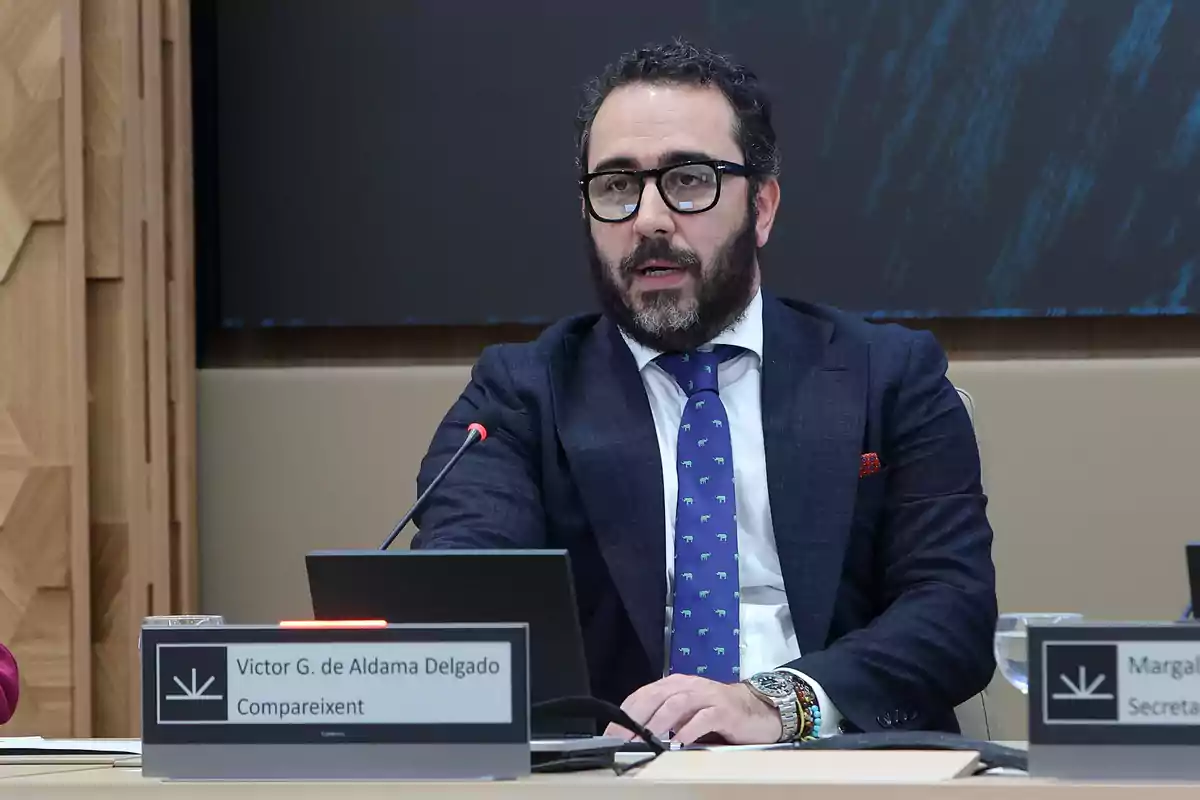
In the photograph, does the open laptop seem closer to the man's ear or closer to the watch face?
the watch face

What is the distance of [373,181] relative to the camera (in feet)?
8.64

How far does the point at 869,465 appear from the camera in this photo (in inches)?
73.7

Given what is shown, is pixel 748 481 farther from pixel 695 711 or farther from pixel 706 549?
pixel 695 711

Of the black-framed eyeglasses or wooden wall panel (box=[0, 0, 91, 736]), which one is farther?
wooden wall panel (box=[0, 0, 91, 736])

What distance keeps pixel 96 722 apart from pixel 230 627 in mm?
1667

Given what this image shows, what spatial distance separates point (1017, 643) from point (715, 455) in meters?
0.75

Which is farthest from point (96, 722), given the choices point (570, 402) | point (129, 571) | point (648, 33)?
point (648, 33)

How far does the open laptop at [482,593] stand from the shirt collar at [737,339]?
29.9 inches

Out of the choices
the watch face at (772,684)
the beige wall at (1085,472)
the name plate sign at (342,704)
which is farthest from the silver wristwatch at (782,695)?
the beige wall at (1085,472)

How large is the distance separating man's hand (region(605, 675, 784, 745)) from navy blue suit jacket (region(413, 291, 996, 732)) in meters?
0.26

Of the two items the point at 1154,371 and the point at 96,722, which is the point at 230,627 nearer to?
the point at 96,722

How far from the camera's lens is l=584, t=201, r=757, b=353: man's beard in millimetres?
1922

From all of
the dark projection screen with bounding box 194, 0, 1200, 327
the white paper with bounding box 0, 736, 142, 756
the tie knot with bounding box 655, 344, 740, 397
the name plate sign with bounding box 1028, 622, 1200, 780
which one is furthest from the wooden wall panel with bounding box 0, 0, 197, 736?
the name plate sign with bounding box 1028, 622, 1200, 780

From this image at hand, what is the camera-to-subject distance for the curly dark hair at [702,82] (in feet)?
6.52
